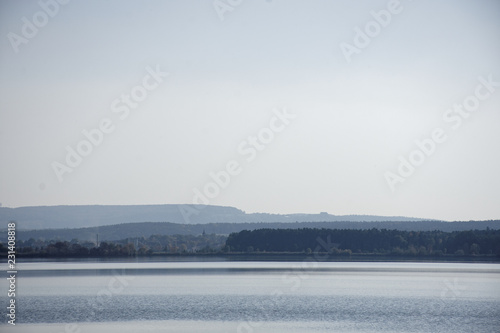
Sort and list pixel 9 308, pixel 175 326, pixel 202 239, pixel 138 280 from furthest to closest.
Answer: pixel 202 239 < pixel 138 280 < pixel 9 308 < pixel 175 326

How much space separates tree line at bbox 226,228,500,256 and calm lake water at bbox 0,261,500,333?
145ft

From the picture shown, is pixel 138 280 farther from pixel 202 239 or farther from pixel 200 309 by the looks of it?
pixel 202 239

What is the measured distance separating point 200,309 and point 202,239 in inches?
5940

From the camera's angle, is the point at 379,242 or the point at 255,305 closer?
the point at 255,305

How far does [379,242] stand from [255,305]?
83.2 m

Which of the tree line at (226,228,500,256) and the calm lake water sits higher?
the tree line at (226,228,500,256)

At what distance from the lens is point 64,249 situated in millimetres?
143000

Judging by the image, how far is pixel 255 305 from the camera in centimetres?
4738

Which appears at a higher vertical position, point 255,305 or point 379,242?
point 379,242

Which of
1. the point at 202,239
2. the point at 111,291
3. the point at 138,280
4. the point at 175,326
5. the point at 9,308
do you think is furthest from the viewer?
the point at 202,239

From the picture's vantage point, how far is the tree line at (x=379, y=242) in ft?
382

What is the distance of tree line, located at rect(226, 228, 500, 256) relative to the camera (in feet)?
382

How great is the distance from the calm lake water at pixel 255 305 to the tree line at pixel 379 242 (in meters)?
44.2

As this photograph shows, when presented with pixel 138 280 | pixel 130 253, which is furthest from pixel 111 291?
pixel 130 253
